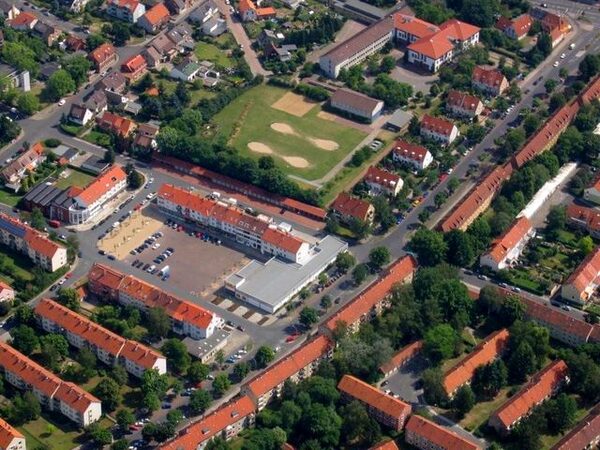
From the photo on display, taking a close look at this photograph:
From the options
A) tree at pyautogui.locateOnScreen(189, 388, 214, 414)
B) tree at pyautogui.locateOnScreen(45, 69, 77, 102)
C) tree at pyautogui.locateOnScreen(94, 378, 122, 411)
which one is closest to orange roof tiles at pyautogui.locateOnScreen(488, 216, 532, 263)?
tree at pyautogui.locateOnScreen(189, 388, 214, 414)

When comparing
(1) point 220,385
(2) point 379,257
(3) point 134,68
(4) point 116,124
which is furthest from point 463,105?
(1) point 220,385

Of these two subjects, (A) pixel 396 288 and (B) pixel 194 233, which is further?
(B) pixel 194 233

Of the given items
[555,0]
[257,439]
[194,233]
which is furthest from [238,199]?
[555,0]

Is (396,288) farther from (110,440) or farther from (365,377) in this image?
(110,440)

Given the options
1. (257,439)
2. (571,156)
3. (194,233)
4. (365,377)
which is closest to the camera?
(257,439)

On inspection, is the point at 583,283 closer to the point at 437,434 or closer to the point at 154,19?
the point at 437,434
